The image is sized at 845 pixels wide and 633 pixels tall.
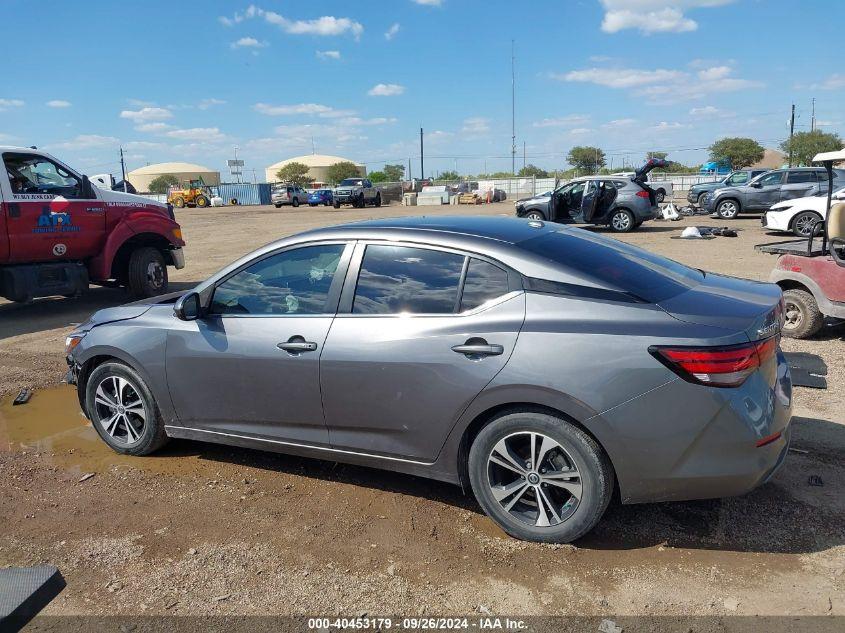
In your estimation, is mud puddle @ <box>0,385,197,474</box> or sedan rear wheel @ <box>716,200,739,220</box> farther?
sedan rear wheel @ <box>716,200,739,220</box>

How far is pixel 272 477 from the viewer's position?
4.27 metres

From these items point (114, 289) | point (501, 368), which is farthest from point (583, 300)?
point (114, 289)

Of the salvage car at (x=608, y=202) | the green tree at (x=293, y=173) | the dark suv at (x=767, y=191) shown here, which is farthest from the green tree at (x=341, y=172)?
the salvage car at (x=608, y=202)

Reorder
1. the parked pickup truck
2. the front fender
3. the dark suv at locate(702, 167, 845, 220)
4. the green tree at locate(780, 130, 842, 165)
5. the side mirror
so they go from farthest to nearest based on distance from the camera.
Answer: the green tree at locate(780, 130, 842, 165) → the parked pickup truck → the dark suv at locate(702, 167, 845, 220) → the front fender → the side mirror

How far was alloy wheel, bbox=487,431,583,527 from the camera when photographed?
3.24 m

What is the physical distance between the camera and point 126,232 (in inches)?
397

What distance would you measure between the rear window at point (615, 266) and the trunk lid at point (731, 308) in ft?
0.26

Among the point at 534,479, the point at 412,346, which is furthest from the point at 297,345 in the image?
the point at 534,479

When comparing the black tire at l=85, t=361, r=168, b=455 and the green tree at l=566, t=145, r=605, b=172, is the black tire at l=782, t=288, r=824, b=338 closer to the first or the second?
the black tire at l=85, t=361, r=168, b=455

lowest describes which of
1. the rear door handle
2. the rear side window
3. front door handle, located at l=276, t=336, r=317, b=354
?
front door handle, located at l=276, t=336, r=317, b=354

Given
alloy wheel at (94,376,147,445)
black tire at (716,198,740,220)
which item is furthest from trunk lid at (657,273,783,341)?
black tire at (716,198,740,220)

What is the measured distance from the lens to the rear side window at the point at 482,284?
3.41m

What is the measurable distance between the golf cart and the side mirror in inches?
216

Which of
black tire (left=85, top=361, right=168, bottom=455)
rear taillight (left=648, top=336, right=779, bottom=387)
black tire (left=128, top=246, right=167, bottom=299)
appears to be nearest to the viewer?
rear taillight (left=648, top=336, right=779, bottom=387)
